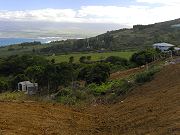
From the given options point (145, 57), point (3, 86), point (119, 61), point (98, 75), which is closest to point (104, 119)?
point (98, 75)

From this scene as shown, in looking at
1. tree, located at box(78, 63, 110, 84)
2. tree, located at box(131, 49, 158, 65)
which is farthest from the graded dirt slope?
tree, located at box(131, 49, 158, 65)

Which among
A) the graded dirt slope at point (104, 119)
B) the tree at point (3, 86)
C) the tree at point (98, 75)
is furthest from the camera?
the tree at point (3, 86)

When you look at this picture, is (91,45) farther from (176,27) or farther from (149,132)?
(149,132)

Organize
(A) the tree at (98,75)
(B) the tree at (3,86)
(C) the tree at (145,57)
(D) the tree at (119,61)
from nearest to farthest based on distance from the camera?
(A) the tree at (98,75), (B) the tree at (3,86), (C) the tree at (145,57), (D) the tree at (119,61)

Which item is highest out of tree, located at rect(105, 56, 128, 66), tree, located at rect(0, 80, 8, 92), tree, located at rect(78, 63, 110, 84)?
tree, located at rect(78, 63, 110, 84)

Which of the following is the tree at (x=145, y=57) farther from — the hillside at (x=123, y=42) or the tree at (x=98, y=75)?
the hillside at (x=123, y=42)

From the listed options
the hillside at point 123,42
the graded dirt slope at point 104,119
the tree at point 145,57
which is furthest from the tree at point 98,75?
the hillside at point 123,42

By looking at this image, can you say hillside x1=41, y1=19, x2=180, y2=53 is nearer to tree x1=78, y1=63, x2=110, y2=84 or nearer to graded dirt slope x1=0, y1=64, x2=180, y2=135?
tree x1=78, y1=63, x2=110, y2=84

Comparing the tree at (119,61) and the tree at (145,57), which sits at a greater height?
the tree at (145,57)

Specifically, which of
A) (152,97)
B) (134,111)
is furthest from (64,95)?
(134,111)
